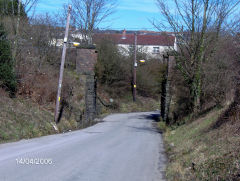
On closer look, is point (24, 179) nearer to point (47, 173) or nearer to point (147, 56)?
point (47, 173)

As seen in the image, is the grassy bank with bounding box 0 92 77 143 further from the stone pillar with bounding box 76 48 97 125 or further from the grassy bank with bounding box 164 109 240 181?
the grassy bank with bounding box 164 109 240 181

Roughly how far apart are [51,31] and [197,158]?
25766 millimetres

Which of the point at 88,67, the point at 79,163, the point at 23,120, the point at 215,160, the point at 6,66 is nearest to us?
the point at 215,160

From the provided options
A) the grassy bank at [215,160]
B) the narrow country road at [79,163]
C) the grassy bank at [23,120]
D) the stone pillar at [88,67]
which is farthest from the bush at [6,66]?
the grassy bank at [215,160]

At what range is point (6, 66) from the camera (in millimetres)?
19219

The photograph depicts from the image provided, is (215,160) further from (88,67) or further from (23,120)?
(88,67)

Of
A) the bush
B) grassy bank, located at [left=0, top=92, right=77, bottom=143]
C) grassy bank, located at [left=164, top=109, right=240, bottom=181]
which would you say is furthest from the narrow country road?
the bush

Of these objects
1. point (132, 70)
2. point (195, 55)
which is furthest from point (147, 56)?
point (195, 55)

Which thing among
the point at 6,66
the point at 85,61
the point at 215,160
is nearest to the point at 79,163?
the point at 215,160

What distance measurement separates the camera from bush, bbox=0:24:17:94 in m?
19.2

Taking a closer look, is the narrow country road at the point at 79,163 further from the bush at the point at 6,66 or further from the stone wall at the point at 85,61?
the stone wall at the point at 85,61

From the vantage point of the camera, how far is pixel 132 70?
4722 cm

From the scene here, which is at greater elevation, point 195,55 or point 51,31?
point 51,31

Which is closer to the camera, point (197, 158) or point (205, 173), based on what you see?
point (205, 173)
